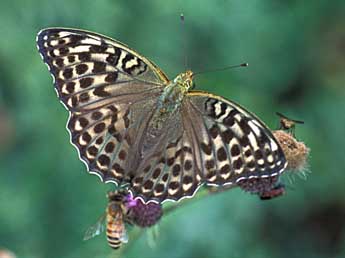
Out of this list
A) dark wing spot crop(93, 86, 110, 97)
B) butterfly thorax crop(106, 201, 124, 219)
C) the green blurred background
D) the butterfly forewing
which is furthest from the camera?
the green blurred background

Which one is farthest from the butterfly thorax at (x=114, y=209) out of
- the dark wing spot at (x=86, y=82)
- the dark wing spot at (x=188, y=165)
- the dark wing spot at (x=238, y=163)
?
the dark wing spot at (x=238, y=163)

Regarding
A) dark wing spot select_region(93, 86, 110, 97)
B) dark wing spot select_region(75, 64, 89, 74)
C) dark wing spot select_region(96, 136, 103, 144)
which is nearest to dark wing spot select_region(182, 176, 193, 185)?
dark wing spot select_region(96, 136, 103, 144)

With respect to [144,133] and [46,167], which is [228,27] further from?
[144,133]

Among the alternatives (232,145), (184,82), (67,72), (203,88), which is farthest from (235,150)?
(203,88)

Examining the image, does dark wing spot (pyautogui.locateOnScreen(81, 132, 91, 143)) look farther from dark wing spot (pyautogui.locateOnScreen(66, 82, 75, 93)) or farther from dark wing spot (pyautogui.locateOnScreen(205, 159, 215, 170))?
dark wing spot (pyautogui.locateOnScreen(205, 159, 215, 170))

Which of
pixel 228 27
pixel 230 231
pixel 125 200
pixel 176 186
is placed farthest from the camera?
pixel 228 27

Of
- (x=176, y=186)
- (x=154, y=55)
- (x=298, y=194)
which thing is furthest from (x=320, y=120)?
(x=176, y=186)

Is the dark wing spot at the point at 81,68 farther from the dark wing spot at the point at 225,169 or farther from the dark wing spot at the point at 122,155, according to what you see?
the dark wing spot at the point at 225,169
